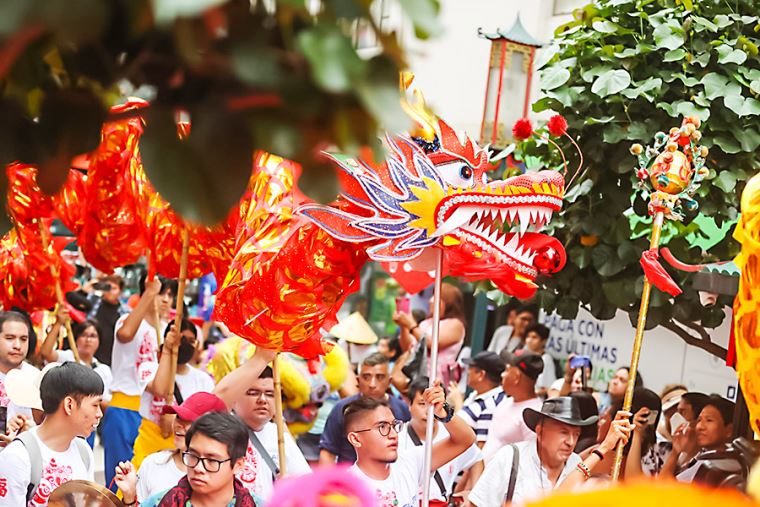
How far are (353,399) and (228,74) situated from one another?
362 centimetres

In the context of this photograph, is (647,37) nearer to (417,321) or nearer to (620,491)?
(620,491)

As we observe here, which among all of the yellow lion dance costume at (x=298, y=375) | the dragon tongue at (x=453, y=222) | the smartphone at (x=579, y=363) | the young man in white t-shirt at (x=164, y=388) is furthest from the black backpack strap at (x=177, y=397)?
the smartphone at (x=579, y=363)

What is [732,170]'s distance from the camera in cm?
404

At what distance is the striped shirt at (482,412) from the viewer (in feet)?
17.4

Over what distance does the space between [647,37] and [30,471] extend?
114 inches

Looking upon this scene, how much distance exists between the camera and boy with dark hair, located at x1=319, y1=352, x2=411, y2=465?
453cm

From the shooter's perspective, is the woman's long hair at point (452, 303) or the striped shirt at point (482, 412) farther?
the woman's long hair at point (452, 303)

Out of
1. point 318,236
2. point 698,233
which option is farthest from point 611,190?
point 318,236

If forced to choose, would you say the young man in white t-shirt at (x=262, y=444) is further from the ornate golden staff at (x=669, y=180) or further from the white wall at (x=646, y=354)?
the white wall at (x=646, y=354)

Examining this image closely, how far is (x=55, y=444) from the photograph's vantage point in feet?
11.6


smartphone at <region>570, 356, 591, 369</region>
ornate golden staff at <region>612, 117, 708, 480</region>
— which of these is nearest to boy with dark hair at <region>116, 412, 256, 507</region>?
ornate golden staff at <region>612, 117, 708, 480</region>

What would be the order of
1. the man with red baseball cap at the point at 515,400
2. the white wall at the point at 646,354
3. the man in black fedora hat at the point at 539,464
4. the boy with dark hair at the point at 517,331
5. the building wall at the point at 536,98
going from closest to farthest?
1. the man in black fedora hat at the point at 539,464
2. the man with red baseball cap at the point at 515,400
3. the white wall at the point at 646,354
4. the building wall at the point at 536,98
5. the boy with dark hair at the point at 517,331

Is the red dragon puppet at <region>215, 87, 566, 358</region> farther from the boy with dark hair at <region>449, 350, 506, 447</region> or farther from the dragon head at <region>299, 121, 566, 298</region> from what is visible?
the boy with dark hair at <region>449, 350, 506, 447</region>

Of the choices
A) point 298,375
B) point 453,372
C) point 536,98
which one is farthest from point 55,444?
point 536,98
